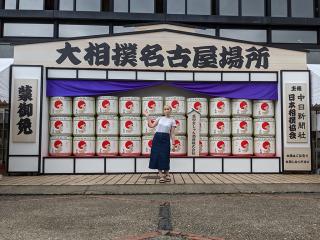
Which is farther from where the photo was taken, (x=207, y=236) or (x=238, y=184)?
(x=238, y=184)

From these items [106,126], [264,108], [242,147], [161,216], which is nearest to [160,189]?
[161,216]

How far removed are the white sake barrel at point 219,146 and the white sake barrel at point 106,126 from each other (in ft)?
8.61

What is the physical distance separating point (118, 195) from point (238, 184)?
8.16 feet

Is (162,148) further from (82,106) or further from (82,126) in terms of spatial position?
(82,106)

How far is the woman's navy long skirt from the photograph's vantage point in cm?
849

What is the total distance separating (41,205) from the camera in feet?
20.1

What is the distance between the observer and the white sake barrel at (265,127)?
11.1m

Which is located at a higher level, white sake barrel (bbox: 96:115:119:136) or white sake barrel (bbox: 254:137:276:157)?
white sake barrel (bbox: 96:115:119:136)

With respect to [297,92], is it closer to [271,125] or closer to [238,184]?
[271,125]

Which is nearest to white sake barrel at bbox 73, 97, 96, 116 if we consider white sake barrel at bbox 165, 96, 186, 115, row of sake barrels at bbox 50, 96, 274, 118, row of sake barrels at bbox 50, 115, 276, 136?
row of sake barrels at bbox 50, 96, 274, 118

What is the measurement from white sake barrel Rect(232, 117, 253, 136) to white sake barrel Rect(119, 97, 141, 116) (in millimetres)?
2662

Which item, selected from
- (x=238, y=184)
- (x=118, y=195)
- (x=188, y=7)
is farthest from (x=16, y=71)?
(x=188, y=7)

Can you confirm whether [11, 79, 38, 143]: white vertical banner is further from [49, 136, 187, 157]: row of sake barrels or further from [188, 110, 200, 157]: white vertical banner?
[188, 110, 200, 157]: white vertical banner

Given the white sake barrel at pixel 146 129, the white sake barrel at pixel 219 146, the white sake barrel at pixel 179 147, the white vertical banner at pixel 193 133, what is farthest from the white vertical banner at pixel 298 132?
the white sake barrel at pixel 146 129
